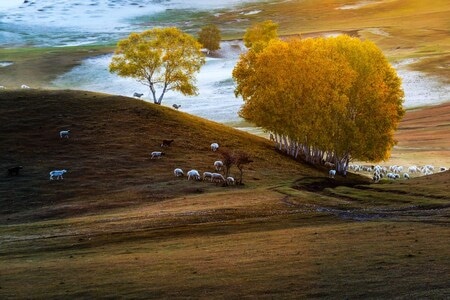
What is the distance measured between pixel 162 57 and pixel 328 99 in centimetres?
3062

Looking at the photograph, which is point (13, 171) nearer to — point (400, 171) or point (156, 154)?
point (156, 154)

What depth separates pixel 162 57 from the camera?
107 m

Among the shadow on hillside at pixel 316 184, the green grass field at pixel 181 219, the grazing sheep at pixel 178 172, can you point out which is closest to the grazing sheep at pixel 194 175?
the grazing sheep at pixel 178 172

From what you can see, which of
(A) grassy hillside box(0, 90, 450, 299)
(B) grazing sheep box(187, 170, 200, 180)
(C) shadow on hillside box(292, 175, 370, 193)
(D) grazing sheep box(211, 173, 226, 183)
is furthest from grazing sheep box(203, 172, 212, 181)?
(C) shadow on hillside box(292, 175, 370, 193)

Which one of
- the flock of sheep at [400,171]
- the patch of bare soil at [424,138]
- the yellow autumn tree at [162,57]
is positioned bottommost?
the patch of bare soil at [424,138]

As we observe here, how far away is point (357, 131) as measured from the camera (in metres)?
86.8

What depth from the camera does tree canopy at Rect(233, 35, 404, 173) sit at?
8744cm

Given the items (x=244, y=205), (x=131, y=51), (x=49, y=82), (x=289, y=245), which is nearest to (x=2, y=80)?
(x=49, y=82)

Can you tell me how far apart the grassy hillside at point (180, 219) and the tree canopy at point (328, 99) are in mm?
4544

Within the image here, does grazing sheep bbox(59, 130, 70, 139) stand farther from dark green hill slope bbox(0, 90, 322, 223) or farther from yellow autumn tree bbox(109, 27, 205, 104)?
yellow autumn tree bbox(109, 27, 205, 104)

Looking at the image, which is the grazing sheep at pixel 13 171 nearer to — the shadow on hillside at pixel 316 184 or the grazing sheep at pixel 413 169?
the shadow on hillside at pixel 316 184

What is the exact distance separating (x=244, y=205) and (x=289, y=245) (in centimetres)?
1688

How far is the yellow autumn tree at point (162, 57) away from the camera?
106 m

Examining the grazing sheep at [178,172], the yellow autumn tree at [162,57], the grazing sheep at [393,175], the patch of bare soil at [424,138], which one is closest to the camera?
the grazing sheep at [178,172]
